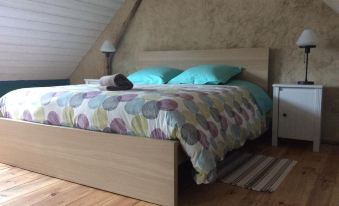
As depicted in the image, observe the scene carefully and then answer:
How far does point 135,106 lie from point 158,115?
164 millimetres

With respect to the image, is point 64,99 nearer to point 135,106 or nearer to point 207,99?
point 135,106

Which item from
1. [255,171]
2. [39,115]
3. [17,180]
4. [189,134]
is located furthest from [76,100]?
[255,171]

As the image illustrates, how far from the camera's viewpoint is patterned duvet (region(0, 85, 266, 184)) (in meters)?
1.58

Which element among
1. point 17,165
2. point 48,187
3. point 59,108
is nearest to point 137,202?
point 48,187

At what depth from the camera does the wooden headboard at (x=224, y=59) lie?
3.18 m

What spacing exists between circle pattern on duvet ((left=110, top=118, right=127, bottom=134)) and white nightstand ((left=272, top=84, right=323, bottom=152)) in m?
1.70

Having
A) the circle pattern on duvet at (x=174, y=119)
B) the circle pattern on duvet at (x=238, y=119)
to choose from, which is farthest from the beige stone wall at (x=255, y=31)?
the circle pattern on duvet at (x=174, y=119)

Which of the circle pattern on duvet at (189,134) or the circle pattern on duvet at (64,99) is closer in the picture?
the circle pattern on duvet at (189,134)

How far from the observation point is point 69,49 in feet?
13.5

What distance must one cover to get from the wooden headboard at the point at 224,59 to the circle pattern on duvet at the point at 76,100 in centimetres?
189

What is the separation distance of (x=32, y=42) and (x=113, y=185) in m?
2.55

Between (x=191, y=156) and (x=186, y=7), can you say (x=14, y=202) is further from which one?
(x=186, y=7)

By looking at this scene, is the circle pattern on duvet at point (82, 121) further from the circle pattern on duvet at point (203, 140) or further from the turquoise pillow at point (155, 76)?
the turquoise pillow at point (155, 76)

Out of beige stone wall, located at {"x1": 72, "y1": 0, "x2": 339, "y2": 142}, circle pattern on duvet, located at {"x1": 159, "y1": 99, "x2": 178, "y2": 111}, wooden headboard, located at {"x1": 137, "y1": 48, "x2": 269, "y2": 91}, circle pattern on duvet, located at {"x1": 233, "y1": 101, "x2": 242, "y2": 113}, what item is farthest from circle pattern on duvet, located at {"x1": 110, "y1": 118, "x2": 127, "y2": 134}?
beige stone wall, located at {"x1": 72, "y1": 0, "x2": 339, "y2": 142}
